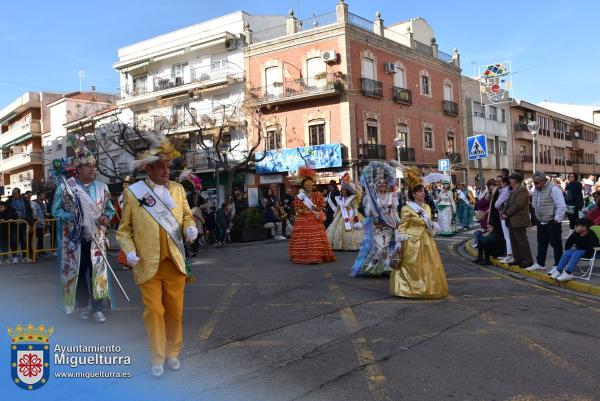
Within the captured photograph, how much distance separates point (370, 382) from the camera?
3988 mm

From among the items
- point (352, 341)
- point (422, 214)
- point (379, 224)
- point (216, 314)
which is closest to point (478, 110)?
point (379, 224)

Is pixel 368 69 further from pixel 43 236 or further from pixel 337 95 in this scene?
pixel 43 236

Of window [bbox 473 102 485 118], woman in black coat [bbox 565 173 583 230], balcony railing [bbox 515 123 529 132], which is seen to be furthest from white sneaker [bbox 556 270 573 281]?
balcony railing [bbox 515 123 529 132]

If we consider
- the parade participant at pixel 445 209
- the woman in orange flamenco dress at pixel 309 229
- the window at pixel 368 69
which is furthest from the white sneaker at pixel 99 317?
the window at pixel 368 69

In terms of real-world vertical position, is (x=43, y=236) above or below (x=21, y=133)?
below

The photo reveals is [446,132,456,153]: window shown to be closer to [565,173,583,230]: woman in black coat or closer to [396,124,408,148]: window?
[396,124,408,148]: window

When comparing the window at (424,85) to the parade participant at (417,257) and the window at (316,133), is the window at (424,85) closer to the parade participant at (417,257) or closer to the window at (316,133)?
the window at (316,133)

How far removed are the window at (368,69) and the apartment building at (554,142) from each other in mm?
22648

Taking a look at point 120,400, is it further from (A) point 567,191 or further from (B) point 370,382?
(A) point 567,191

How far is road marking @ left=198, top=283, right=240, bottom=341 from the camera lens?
538cm

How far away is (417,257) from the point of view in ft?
23.0

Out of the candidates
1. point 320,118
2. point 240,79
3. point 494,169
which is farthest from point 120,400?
point 494,169

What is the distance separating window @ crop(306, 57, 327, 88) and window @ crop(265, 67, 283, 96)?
1.99 metres

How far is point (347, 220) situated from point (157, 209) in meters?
8.31
